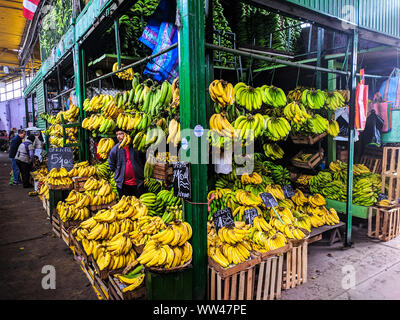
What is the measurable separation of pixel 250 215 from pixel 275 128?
1345 millimetres

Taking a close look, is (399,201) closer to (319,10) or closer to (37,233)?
(319,10)

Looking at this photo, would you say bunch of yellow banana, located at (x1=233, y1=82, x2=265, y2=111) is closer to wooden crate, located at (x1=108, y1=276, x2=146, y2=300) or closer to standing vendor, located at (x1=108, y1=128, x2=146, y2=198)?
standing vendor, located at (x1=108, y1=128, x2=146, y2=198)

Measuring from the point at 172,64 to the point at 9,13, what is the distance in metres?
11.9

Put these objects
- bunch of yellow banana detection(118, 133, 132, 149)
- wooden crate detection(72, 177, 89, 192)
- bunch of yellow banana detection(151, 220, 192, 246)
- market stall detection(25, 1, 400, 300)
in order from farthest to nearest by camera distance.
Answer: wooden crate detection(72, 177, 89, 192) < bunch of yellow banana detection(118, 133, 132, 149) < market stall detection(25, 1, 400, 300) < bunch of yellow banana detection(151, 220, 192, 246)

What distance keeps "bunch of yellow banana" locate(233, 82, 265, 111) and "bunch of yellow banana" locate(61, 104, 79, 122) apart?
5.19m

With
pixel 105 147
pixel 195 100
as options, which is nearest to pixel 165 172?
pixel 195 100

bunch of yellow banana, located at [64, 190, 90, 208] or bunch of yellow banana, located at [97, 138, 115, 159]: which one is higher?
bunch of yellow banana, located at [97, 138, 115, 159]

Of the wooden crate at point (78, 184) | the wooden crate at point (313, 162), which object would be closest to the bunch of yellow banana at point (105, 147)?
the wooden crate at point (78, 184)

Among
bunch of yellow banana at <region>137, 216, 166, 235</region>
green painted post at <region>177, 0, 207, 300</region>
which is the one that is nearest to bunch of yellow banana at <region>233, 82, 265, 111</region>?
green painted post at <region>177, 0, 207, 300</region>

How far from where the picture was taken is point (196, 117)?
9.78ft

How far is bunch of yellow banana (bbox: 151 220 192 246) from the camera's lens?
112 inches

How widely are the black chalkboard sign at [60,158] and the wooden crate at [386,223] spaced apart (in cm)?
695
